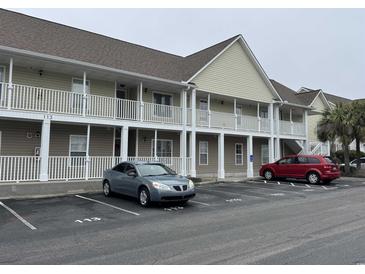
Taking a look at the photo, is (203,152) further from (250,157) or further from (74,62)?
(74,62)

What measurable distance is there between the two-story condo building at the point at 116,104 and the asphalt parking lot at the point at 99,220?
12.3 feet

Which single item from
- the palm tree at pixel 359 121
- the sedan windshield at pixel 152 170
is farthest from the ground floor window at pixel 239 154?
the sedan windshield at pixel 152 170

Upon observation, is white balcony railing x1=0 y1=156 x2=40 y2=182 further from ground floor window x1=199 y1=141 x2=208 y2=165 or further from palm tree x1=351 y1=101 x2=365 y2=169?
palm tree x1=351 y1=101 x2=365 y2=169

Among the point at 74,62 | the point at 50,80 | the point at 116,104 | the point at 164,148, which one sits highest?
the point at 74,62

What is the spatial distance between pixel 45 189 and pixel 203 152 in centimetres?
1124

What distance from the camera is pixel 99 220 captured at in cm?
854

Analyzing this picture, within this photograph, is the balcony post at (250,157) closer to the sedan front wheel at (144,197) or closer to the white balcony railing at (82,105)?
the white balcony railing at (82,105)

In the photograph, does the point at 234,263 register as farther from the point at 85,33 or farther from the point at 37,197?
the point at 85,33

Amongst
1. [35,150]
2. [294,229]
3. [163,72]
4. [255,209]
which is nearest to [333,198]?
[255,209]

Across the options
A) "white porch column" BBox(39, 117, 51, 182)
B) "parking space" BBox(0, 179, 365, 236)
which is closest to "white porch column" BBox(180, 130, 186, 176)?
"parking space" BBox(0, 179, 365, 236)

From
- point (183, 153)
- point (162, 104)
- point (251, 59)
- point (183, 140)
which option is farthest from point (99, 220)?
point (251, 59)

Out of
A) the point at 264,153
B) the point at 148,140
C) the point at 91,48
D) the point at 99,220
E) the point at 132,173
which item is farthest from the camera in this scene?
the point at 264,153

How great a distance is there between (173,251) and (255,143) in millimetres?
20323

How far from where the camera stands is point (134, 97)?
62.0 ft
